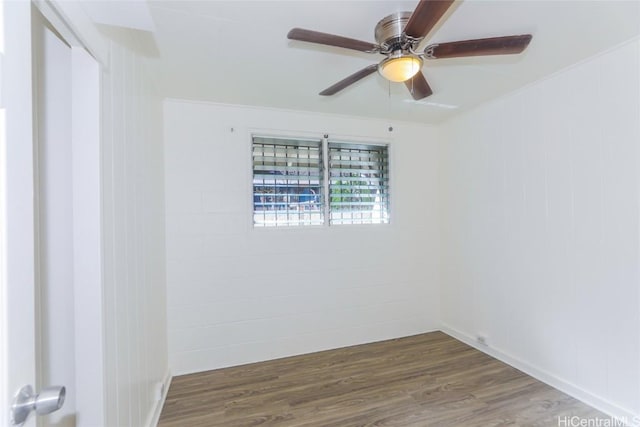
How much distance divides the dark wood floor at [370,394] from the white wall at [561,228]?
0.28 meters

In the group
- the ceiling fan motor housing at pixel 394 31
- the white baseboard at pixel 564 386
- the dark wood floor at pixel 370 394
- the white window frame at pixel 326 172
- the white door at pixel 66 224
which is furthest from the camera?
the white window frame at pixel 326 172

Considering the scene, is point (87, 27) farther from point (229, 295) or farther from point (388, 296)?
point (388, 296)

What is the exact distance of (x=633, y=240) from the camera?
177cm

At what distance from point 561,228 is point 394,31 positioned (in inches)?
74.4

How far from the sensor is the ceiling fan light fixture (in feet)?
4.72

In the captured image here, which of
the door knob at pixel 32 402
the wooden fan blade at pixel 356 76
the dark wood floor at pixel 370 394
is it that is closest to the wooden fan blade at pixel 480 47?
the wooden fan blade at pixel 356 76

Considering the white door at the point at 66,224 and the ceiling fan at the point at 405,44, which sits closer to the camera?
the white door at the point at 66,224

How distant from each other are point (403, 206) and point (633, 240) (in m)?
1.76

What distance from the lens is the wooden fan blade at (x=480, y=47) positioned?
132 centimetres

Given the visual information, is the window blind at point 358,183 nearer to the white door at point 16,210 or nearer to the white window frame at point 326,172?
the white window frame at point 326,172

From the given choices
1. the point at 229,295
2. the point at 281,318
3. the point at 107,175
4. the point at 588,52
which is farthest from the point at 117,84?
the point at 588,52

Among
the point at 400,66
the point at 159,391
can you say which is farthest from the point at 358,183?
the point at 159,391

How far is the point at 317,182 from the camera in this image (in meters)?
3.01

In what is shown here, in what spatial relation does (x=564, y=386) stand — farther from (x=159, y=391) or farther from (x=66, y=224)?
(x=66, y=224)
